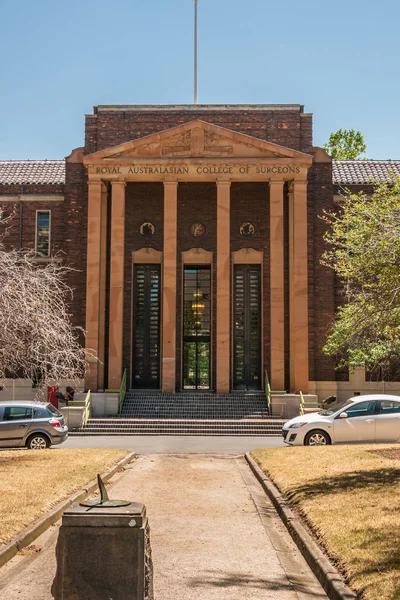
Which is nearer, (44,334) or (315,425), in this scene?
(44,334)

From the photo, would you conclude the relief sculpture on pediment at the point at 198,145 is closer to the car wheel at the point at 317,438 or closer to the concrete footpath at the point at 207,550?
the car wheel at the point at 317,438

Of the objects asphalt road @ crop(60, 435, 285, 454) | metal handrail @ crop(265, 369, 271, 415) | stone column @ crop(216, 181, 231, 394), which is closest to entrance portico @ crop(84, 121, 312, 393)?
stone column @ crop(216, 181, 231, 394)

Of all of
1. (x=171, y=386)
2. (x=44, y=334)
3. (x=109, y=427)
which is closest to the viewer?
(x=44, y=334)

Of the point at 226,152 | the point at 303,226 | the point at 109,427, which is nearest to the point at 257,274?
the point at 303,226

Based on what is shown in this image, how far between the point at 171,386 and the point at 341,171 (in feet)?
49.5

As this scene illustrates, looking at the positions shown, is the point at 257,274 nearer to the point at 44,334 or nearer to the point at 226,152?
the point at 226,152

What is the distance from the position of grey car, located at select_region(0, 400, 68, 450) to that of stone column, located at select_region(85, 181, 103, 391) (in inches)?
490

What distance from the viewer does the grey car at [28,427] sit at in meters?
19.7

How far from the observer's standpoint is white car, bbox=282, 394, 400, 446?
65.6 feet

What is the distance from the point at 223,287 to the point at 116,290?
16.6ft

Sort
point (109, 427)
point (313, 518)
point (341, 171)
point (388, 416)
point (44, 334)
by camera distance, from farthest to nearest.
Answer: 1. point (341, 171)
2. point (109, 427)
3. point (388, 416)
4. point (44, 334)
5. point (313, 518)

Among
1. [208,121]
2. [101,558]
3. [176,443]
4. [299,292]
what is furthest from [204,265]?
[101,558]

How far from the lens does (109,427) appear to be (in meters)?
28.2

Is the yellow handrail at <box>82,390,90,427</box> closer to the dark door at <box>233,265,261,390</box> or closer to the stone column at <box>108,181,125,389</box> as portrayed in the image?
the stone column at <box>108,181,125,389</box>
